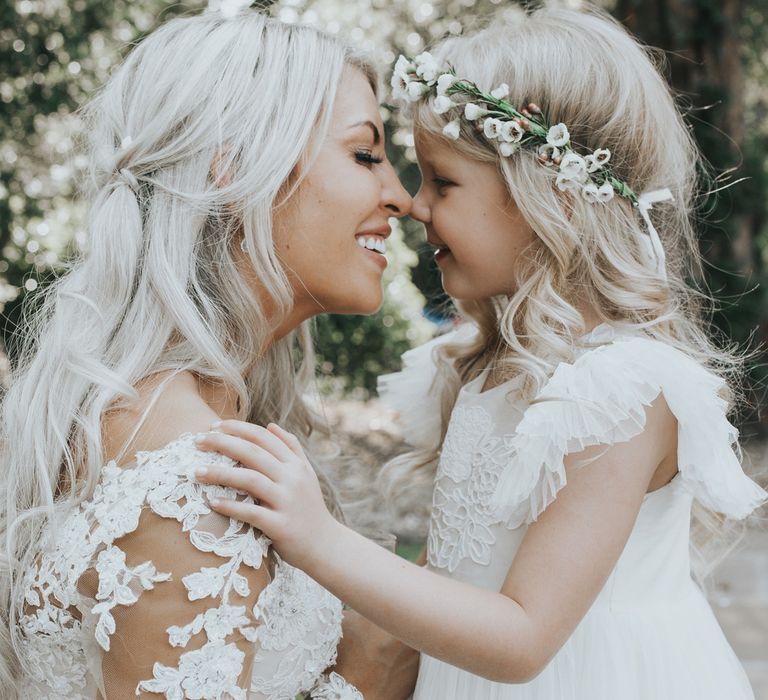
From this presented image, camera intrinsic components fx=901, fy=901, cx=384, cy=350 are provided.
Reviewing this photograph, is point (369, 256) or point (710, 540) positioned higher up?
point (369, 256)

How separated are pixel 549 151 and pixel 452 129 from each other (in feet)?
0.88

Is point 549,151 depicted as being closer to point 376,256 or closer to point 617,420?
point 376,256

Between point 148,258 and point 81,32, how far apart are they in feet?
17.7

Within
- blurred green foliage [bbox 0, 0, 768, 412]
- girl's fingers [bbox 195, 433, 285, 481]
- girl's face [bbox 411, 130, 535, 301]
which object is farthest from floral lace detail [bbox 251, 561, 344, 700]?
blurred green foliage [bbox 0, 0, 768, 412]

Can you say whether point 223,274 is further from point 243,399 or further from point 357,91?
point 357,91

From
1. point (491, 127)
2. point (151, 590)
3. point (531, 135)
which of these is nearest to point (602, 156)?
point (531, 135)

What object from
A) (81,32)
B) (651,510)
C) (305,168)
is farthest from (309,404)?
(81,32)

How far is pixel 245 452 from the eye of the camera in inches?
71.2

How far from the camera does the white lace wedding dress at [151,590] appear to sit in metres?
1.73

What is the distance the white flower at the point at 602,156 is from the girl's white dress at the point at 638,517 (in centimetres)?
→ 45

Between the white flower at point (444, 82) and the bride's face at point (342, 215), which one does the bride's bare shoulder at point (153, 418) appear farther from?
the white flower at point (444, 82)

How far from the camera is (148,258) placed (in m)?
2.14

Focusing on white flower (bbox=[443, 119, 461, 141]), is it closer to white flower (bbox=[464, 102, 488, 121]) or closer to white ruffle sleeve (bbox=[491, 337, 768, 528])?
white flower (bbox=[464, 102, 488, 121])

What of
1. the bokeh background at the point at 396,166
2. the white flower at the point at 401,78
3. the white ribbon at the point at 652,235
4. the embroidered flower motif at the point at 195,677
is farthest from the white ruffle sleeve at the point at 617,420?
the bokeh background at the point at 396,166
